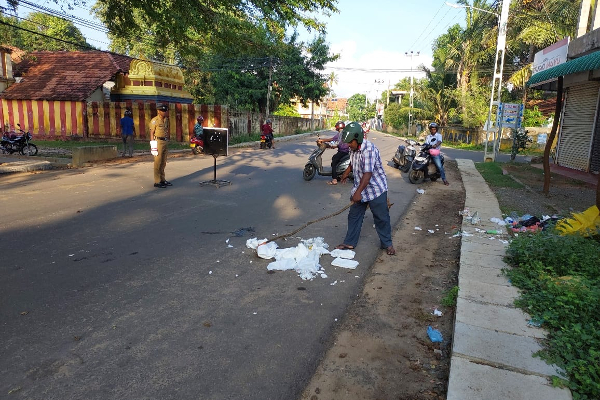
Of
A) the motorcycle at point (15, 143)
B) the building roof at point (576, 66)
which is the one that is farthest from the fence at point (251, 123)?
the building roof at point (576, 66)

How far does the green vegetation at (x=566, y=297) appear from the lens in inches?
109

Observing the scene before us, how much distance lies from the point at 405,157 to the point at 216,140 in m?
6.66

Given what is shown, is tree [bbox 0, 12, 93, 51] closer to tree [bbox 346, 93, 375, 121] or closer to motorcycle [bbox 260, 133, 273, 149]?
motorcycle [bbox 260, 133, 273, 149]

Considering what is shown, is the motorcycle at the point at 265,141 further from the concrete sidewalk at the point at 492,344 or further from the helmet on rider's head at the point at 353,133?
the concrete sidewalk at the point at 492,344

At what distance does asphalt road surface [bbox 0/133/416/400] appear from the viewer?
9.18 ft

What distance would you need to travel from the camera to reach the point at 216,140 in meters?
9.92

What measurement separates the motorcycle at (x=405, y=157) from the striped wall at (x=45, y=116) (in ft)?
57.4

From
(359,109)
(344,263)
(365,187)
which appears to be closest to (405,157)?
(365,187)

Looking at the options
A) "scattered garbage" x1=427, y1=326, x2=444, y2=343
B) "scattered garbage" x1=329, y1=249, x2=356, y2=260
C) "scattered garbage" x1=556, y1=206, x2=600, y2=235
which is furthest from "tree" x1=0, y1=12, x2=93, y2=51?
"scattered garbage" x1=427, y1=326, x2=444, y2=343

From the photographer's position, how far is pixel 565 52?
11680 millimetres

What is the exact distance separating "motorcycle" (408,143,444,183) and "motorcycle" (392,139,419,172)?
124 centimetres

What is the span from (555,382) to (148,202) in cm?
725

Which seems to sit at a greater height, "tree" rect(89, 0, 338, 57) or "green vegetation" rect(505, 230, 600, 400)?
"tree" rect(89, 0, 338, 57)

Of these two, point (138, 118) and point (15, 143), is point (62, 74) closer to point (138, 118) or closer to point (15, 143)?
point (138, 118)
